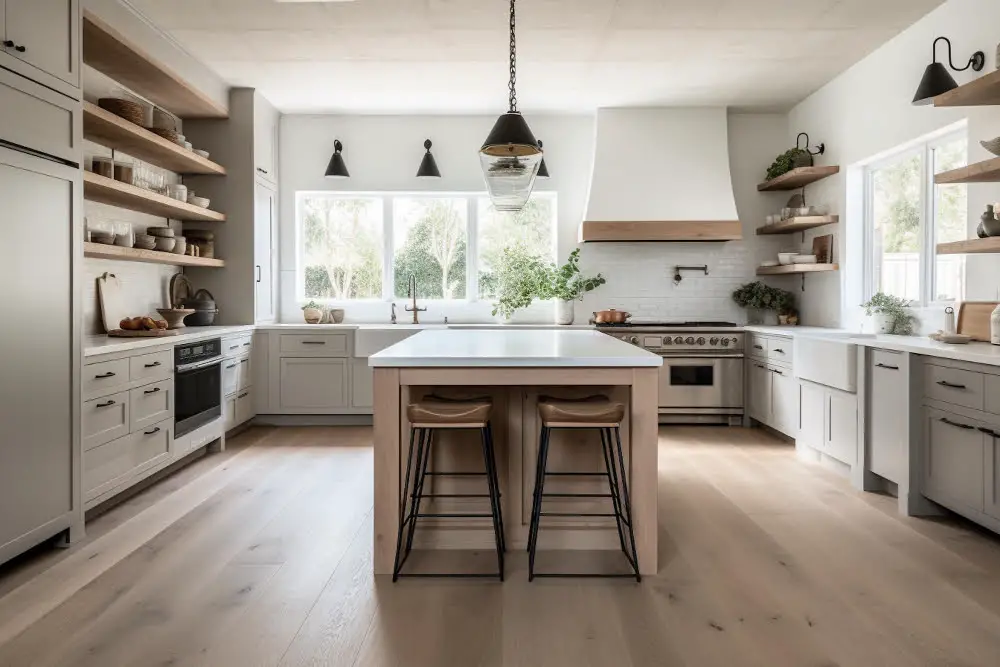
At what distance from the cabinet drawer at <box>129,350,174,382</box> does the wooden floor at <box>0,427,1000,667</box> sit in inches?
28.1

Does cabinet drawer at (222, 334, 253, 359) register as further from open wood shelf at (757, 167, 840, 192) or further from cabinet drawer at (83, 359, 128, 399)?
open wood shelf at (757, 167, 840, 192)

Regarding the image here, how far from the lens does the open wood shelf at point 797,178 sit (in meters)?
5.77

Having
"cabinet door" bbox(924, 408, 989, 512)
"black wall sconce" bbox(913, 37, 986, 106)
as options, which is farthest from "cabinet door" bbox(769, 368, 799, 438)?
"black wall sconce" bbox(913, 37, 986, 106)

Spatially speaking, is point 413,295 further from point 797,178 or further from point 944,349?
point 944,349

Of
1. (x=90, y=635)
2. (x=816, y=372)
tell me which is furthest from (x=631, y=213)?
(x=90, y=635)

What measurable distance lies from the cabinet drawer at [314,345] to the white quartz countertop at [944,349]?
401cm

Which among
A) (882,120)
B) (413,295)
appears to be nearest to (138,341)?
(413,295)

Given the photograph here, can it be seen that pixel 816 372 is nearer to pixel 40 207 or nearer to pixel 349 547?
pixel 349 547

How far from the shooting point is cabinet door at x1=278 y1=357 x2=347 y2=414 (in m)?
6.11

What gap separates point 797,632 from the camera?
2.36m

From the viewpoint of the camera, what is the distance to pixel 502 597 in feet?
8.69

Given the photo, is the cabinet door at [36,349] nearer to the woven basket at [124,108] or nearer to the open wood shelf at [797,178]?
the woven basket at [124,108]

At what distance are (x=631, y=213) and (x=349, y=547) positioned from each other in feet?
14.0

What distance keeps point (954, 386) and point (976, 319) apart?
31.4 inches
